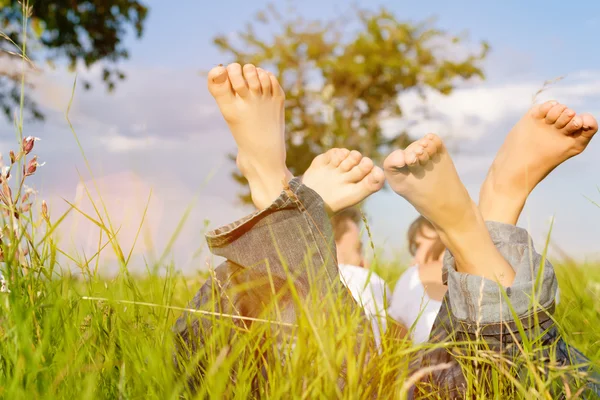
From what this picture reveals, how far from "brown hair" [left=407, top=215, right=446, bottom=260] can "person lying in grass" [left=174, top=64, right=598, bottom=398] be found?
1.09 meters

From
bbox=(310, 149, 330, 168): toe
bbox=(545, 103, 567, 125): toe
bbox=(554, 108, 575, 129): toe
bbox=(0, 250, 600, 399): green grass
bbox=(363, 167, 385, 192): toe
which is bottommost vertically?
bbox=(0, 250, 600, 399): green grass

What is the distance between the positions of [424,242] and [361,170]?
4.55 feet

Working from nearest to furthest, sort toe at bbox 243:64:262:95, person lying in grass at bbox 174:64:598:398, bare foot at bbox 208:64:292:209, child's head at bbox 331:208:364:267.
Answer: person lying in grass at bbox 174:64:598:398 → bare foot at bbox 208:64:292:209 → toe at bbox 243:64:262:95 → child's head at bbox 331:208:364:267

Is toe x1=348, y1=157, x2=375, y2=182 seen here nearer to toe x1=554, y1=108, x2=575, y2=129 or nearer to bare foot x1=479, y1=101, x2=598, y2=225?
bare foot x1=479, y1=101, x2=598, y2=225

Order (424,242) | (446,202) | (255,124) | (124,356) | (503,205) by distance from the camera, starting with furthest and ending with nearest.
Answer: (424,242)
(503,205)
(255,124)
(446,202)
(124,356)

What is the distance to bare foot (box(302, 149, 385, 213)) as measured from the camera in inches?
74.3

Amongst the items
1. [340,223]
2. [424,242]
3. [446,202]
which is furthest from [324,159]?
[424,242]

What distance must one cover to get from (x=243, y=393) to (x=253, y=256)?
488 millimetres

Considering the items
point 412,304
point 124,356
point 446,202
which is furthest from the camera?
point 412,304

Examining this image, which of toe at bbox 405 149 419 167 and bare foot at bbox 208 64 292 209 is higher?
bare foot at bbox 208 64 292 209

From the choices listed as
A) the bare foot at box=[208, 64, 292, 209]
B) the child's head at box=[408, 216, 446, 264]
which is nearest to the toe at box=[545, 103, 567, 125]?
the bare foot at box=[208, 64, 292, 209]

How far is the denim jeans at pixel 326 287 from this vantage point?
151 cm

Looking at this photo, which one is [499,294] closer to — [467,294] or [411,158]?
[467,294]

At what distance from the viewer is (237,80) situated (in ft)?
6.23
